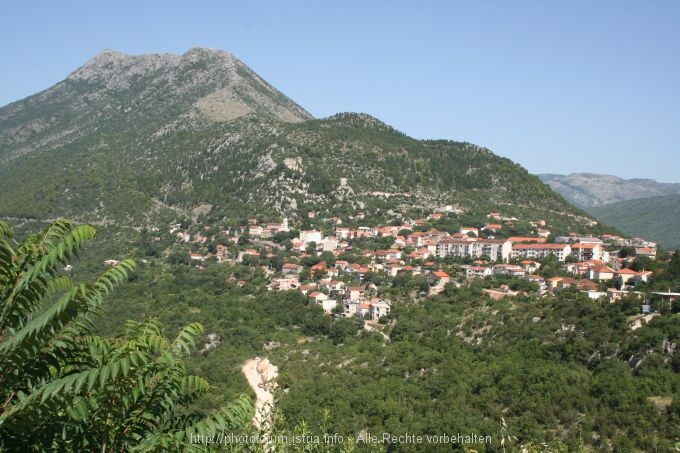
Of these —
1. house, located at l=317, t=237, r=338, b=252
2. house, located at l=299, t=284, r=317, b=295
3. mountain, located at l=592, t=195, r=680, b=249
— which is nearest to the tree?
house, located at l=299, t=284, r=317, b=295

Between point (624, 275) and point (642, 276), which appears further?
point (624, 275)

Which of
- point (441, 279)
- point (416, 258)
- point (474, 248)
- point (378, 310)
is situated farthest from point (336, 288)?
point (474, 248)

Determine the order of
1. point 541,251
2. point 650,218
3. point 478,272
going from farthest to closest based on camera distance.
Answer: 1. point 650,218
2. point 541,251
3. point 478,272

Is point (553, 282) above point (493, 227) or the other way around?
the other way around

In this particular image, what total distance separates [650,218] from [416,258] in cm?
12675

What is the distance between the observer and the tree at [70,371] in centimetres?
288

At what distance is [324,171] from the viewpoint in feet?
229

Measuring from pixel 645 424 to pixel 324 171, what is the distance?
55.1 m

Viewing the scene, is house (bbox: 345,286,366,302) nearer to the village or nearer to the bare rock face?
the village

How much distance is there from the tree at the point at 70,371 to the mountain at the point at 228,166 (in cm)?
6038

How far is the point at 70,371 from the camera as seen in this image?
10.6 ft

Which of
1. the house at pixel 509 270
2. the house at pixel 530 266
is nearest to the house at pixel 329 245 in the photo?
the house at pixel 509 270

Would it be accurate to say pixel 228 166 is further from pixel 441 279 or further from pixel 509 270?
pixel 509 270

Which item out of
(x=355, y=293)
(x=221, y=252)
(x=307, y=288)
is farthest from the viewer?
(x=221, y=252)
